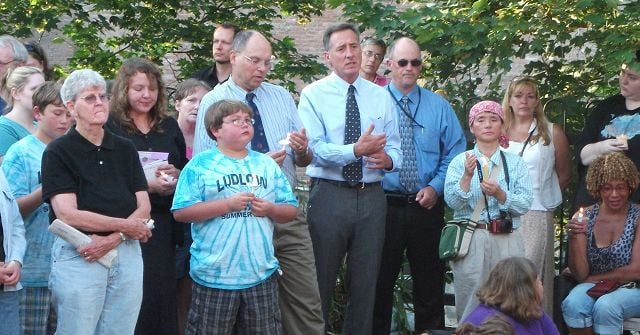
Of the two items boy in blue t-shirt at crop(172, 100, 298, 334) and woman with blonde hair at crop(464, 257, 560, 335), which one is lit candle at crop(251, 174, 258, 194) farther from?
woman with blonde hair at crop(464, 257, 560, 335)

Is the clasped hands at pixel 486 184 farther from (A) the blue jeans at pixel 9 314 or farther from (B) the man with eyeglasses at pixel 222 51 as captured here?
(A) the blue jeans at pixel 9 314

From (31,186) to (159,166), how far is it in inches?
30.4

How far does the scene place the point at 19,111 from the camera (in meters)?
5.86

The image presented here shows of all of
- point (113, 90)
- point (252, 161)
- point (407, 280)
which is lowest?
point (407, 280)

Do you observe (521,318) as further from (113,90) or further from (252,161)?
(113,90)

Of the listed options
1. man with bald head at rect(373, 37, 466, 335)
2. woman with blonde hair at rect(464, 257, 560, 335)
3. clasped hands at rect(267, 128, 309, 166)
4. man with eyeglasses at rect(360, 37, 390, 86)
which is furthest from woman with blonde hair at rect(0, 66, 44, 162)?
woman with blonde hair at rect(464, 257, 560, 335)

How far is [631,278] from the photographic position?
6738mm

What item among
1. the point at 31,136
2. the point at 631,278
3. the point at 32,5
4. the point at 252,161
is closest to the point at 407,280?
the point at 631,278

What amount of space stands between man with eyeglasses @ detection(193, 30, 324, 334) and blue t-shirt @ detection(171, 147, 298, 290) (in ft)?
1.33

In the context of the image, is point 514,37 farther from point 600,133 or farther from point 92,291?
point 92,291

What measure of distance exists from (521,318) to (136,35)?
615cm

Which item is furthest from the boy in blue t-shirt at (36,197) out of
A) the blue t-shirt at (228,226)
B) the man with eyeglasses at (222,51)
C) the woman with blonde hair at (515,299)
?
the woman with blonde hair at (515,299)

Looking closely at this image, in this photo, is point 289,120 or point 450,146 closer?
point 289,120

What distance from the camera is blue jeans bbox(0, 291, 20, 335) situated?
495 cm
